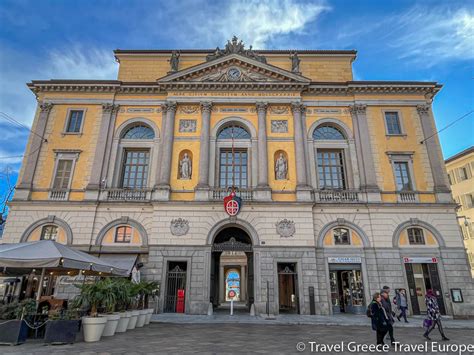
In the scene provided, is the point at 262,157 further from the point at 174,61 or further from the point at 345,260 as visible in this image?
the point at 174,61

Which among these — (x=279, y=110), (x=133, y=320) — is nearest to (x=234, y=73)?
(x=279, y=110)

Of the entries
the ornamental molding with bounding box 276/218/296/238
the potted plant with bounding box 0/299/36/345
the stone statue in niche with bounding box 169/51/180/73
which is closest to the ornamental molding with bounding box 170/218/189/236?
the ornamental molding with bounding box 276/218/296/238

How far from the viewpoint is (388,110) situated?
22.9 m

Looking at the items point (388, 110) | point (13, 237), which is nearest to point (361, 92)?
point (388, 110)

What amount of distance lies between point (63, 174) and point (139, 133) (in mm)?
6167

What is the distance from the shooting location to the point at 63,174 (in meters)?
21.2

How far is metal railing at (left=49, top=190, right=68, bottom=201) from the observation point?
66.5 feet

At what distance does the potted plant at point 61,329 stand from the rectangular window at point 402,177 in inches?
818

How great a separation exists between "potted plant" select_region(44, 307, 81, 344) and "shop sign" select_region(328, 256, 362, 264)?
49.6 feet

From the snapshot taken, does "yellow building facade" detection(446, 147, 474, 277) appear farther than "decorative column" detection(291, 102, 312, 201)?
Yes

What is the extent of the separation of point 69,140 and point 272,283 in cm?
1798

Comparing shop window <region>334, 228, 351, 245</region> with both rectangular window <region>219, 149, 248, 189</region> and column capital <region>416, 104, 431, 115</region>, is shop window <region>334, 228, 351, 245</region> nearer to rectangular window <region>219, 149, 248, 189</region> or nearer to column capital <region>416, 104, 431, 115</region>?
rectangular window <region>219, 149, 248, 189</region>

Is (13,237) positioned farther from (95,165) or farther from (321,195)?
(321,195)

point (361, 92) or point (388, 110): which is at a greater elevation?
point (361, 92)
